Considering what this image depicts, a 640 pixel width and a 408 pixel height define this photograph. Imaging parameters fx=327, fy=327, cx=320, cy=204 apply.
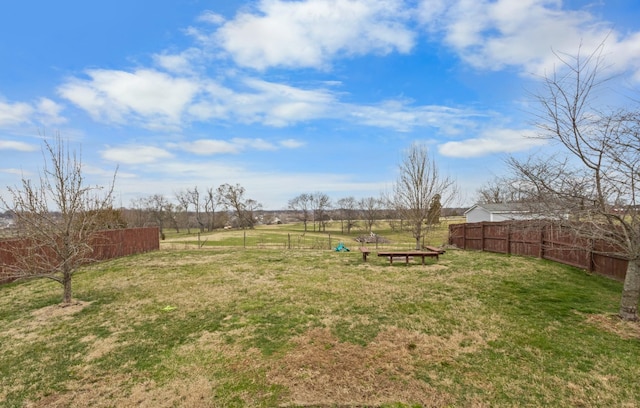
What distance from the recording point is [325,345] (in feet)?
15.2

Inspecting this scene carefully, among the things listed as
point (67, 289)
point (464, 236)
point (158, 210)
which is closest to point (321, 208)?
point (158, 210)

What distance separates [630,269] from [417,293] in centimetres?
364

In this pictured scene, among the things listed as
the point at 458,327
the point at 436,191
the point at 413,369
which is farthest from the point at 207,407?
the point at 436,191

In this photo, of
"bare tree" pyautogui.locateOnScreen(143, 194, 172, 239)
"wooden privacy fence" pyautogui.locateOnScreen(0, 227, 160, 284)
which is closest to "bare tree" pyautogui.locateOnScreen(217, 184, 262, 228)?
"bare tree" pyautogui.locateOnScreen(143, 194, 172, 239)

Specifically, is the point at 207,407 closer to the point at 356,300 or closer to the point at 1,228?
the point at 356,300

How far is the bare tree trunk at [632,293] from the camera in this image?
209 inches

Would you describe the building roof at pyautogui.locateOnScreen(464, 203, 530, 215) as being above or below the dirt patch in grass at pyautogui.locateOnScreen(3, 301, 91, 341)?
above

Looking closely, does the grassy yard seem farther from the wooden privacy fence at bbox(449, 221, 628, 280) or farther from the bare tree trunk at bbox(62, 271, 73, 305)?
the wooden privacy fence at bbox(449, 221, 628, 280)

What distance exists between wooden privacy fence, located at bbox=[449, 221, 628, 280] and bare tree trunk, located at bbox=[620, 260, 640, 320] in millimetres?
504

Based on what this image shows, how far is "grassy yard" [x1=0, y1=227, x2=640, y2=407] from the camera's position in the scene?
3.48 metres

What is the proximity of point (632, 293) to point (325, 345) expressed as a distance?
202 inches

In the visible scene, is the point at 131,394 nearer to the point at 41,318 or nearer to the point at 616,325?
the point at 41,318

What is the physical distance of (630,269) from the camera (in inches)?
211

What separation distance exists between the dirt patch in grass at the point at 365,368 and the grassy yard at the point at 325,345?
0.02m
